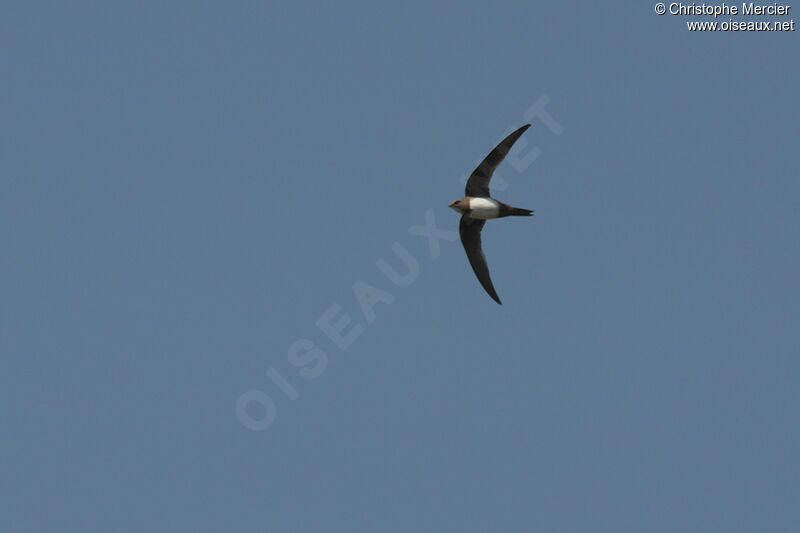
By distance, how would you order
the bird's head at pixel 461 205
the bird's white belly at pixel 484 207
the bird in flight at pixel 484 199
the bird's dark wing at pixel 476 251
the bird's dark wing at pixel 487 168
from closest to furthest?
1. the bird's dark wing at pixel 487 168
2. the bird in flight at pixel 484 199
3. the bird's white belly at pixel 484 207
4. the bird's head at pixel 461 205
5. the bird's dark wing at pixel 476 251

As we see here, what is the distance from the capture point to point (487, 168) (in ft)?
Result: 176

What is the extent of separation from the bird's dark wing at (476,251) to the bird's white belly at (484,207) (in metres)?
1.75

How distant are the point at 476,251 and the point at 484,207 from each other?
280cm

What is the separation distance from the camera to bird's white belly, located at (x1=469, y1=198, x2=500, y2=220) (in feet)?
176

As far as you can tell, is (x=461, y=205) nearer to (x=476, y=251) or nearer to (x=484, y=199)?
(x=484, y=199)

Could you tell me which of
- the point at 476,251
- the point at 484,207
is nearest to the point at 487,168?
the point at 484,207

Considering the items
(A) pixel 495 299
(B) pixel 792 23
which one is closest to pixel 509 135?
(A) pixel 495 299

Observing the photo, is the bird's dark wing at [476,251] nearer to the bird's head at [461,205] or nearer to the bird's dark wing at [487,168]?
the bird's head at [461,205]

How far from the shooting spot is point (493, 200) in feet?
176

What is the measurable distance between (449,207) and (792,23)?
16122mm

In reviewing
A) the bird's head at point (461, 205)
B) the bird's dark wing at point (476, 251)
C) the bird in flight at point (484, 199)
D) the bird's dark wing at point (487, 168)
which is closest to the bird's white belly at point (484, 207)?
the bird in flight at point (484, 199)

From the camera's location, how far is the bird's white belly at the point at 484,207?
53.6 m

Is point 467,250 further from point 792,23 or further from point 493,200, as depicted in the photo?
point 792,23

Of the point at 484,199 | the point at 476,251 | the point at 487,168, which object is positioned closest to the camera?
the point at 487,168
